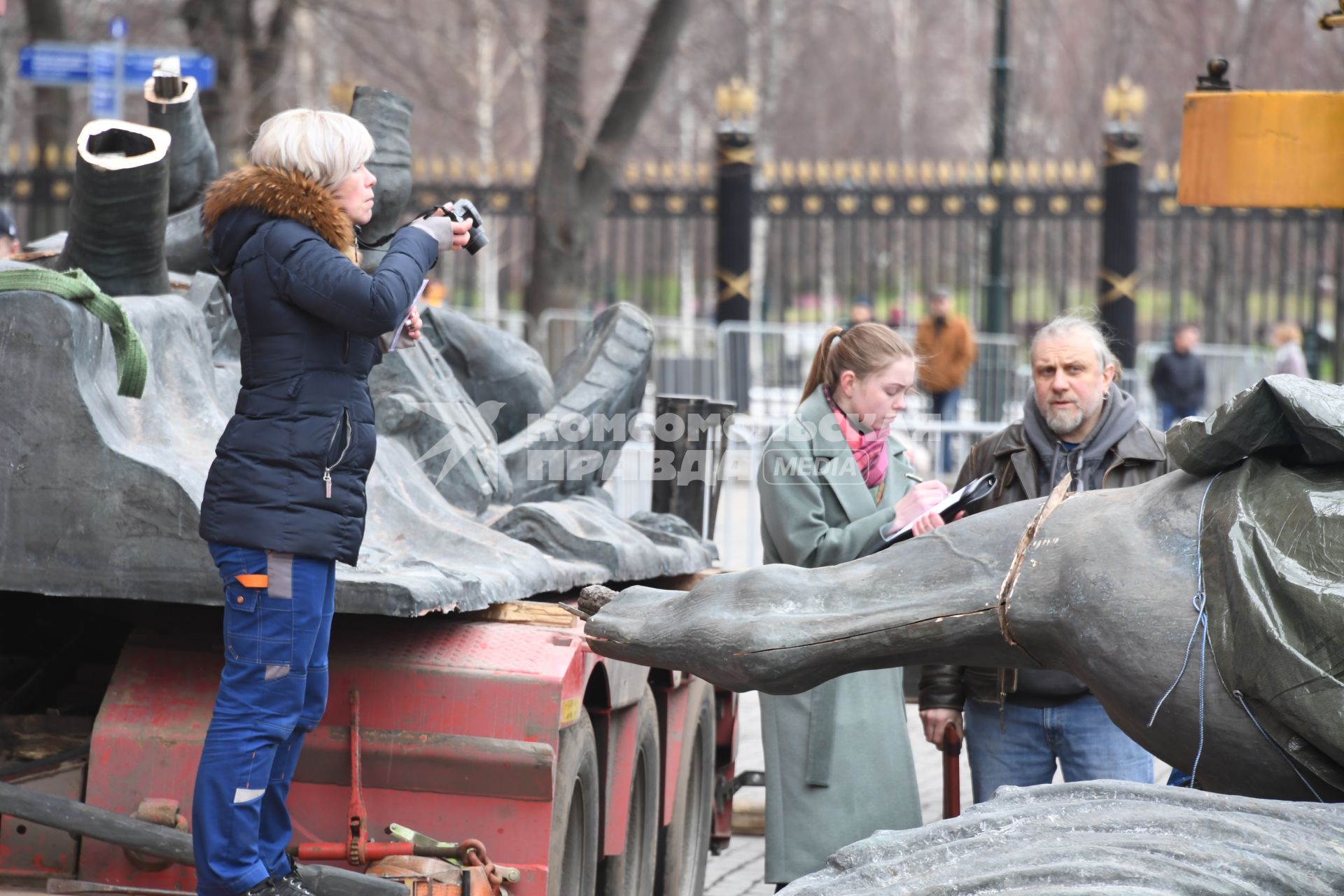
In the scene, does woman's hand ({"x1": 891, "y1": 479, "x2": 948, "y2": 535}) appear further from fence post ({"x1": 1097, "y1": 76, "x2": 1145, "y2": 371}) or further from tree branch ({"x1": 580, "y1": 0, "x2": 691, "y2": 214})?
fence post ({"x1": 1097, "y1": 76, "x2": 1145, "y2": 371})

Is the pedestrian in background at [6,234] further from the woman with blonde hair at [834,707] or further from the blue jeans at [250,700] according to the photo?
the blue jeans at [250,700]

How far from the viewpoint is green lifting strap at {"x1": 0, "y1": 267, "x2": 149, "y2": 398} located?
359 centimetres

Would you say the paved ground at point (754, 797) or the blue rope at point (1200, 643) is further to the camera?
the paved ground at point (754, 797)

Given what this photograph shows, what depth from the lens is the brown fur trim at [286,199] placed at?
339 cm

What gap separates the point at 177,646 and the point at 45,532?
528 mm

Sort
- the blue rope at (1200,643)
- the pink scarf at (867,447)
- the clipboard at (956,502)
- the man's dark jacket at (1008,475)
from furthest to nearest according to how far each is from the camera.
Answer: the pink scarf at (867,447)
the man's dark jacket at (1008,475)
the clipboard at (956,502)
the blue rope at (1200,643)

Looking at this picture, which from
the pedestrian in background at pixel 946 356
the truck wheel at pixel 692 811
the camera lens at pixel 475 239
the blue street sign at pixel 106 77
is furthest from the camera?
the pedestrian in background at pixel 946 356

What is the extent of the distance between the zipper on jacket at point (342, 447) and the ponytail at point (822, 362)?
60.6 inches

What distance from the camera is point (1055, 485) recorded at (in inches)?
173

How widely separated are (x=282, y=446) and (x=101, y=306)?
64cm

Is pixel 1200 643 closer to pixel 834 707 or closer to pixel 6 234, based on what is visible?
pixel 834 707

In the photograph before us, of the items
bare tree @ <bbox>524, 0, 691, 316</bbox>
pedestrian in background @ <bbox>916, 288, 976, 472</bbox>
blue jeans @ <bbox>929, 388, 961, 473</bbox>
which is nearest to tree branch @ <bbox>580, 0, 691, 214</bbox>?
bare tree @ <bbox>524, 0, 691, 316</bbox>

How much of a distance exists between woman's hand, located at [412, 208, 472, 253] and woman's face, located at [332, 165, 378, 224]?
11 centimetres

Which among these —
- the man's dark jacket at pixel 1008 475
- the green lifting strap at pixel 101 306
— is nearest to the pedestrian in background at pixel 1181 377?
the man's dark jacket at pixel 1008 475
